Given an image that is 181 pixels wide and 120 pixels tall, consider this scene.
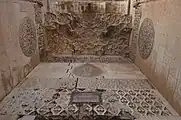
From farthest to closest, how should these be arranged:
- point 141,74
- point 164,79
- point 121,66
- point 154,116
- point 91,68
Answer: point 121,66, point 91,68, point 141,74, point 164,79, point 154,116

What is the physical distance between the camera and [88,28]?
13.4ft

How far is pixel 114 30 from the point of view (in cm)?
412

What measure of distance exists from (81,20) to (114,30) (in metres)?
0.86

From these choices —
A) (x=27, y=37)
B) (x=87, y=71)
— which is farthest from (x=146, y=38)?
(x=27, y=37)

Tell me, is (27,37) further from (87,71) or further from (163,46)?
(163,46)

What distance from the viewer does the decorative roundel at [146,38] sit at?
8.98 ft

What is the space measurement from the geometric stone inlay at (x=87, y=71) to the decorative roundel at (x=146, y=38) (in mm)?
896

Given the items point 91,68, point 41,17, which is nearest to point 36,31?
point 41,17

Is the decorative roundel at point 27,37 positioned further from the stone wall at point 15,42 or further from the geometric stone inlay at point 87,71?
the geometric stone inlay at point 87,71

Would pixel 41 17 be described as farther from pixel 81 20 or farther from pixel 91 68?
pixel 91 68

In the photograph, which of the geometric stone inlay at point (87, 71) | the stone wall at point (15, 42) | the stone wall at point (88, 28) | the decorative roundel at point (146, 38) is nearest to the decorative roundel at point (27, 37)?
the stone wall at point (15, 42)

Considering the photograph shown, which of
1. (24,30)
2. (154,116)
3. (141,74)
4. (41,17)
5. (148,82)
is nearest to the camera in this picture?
(154,116)

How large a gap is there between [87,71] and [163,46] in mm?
1398

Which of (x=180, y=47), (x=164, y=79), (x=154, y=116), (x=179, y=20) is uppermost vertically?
(x=179, y=20)
